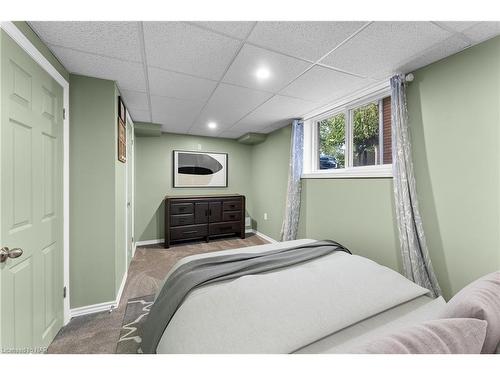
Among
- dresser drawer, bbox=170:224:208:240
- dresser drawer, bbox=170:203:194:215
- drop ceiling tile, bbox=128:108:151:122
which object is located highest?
drop ceiling tile, bbox=128:108:151:122

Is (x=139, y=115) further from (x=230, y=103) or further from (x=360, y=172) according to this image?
(x=360, y=172)

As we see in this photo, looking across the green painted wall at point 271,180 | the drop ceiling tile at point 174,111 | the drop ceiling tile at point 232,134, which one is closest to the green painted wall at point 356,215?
the green painted wall at point 271,180

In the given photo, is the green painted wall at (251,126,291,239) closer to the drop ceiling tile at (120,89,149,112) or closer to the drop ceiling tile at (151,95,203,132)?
the drop ceiling tile at (151,95,203,132)

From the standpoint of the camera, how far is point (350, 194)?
2.43m

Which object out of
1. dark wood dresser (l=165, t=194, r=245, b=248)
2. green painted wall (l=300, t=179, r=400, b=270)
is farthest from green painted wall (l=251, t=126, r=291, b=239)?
green painted wall (l=300, t=179, r=400, b=270)

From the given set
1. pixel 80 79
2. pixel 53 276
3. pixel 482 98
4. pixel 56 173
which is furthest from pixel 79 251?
pixel 482 98

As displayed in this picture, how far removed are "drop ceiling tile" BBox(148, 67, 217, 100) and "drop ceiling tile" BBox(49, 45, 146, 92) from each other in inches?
4.6

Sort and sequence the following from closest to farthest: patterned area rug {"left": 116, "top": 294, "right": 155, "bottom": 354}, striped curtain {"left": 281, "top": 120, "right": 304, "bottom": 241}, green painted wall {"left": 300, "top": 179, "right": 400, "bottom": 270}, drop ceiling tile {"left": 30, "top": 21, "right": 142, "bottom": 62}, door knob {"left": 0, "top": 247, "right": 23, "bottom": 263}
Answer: door knob {"left": 0, "top": 247, "right": 23, "bottom": 263} → drop ceiling tile {"left": 30, "top": 21, "right": 142, "bottom": 62} → patterned area rug {"left": 116, "top": 294, "right": 155, "bottom": 354} → green painted wall {"left": 300, "top": 179, "right": 400, "bottom": 270} → striped curtain {"left": 281, "top": 120, "right": 304, "bottom": 241}

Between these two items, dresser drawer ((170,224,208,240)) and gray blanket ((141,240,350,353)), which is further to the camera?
dresser drawer ((170,224,208,240))

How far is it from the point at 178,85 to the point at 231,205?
8.58 feet

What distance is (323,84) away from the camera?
208cm

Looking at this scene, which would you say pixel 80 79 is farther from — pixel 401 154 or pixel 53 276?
pixel 401 154

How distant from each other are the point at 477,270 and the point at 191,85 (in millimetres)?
2854

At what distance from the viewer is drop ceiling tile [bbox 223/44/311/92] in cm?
158
